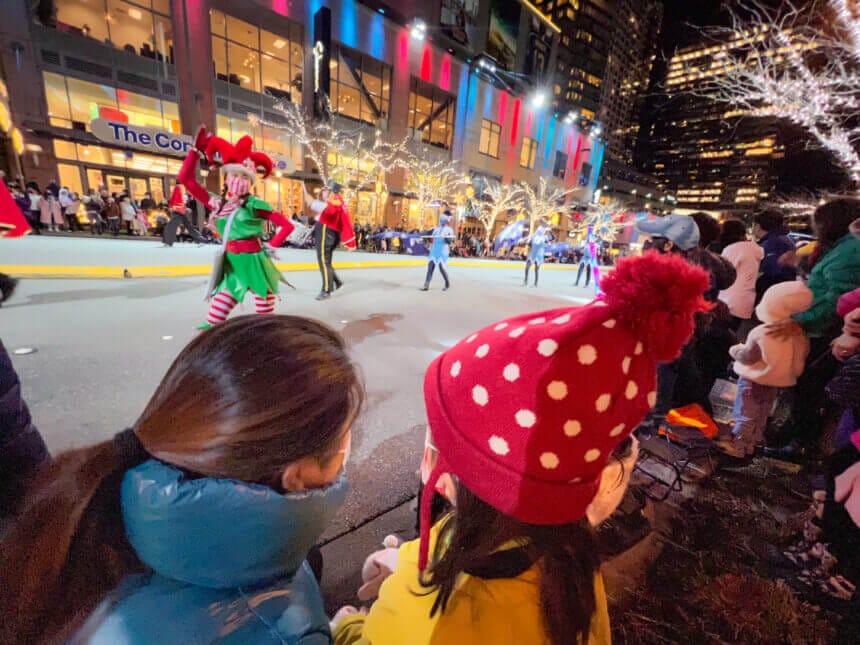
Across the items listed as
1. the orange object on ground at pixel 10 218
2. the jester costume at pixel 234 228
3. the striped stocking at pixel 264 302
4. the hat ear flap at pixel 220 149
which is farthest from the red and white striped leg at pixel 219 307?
the orange object on ground at pixel 10 218

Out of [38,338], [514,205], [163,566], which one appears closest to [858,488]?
[163,566]

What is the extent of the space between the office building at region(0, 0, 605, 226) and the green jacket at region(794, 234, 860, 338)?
1708 centimetres

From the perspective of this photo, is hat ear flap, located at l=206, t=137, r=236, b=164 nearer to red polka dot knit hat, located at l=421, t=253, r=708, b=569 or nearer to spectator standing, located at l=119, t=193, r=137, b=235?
red polka dot knit hat, located at l=421, t=253, r=708, b=569

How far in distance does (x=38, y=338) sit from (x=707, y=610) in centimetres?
544

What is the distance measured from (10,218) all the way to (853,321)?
417 cm

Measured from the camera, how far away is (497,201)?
93.0 ft

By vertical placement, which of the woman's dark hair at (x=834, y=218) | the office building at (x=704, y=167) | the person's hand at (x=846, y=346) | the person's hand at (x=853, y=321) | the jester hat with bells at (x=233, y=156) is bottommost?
the person's hand at (x=846, y=346)

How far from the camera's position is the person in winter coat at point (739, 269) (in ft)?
12.0

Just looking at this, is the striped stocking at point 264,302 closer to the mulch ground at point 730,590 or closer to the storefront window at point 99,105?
the mulch ground at point 730,590

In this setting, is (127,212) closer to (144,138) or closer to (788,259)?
(144,138)

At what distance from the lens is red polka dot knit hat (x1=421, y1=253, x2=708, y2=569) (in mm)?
762

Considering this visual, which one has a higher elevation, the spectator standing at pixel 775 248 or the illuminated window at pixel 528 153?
the illuminated window at pixel 528 153

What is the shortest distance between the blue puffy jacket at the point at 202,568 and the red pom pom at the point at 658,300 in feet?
2.56

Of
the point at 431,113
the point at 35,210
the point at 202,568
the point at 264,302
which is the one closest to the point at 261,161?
the point at 264,302
